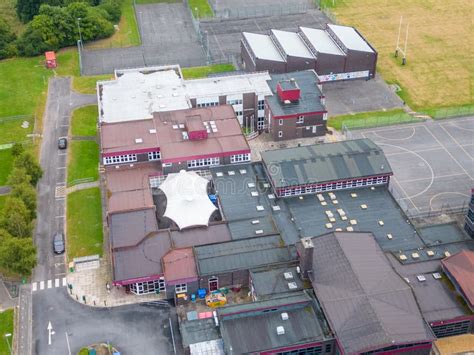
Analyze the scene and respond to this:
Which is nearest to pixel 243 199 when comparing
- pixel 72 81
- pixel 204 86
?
pixel 204 86

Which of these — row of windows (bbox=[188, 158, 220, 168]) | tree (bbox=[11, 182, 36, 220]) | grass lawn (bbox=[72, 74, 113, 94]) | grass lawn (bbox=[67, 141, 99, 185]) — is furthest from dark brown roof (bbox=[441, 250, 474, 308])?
grass lawn (bbox=[72, 74, 113, 94])

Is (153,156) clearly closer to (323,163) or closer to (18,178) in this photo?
(18,178)

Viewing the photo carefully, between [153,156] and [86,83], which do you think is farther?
[86,83]

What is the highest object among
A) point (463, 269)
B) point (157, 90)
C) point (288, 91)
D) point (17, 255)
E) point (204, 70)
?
point (288, 91)

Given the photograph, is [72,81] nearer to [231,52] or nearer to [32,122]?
[32,122]

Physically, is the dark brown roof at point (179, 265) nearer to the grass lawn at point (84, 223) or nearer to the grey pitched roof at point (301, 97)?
the grass lawn at point (84, 223)

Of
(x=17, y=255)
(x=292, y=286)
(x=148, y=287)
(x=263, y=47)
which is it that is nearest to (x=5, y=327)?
(x=17, y=255)
